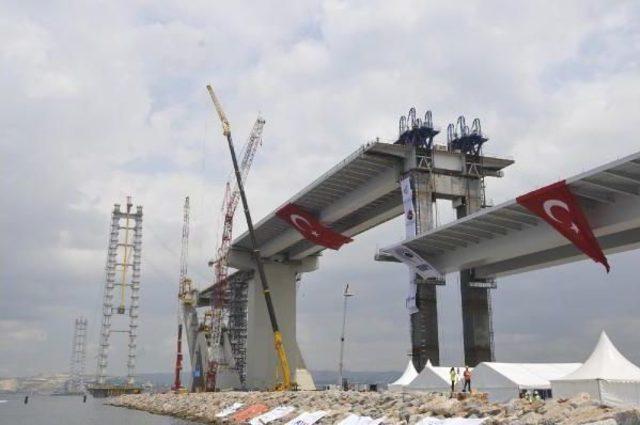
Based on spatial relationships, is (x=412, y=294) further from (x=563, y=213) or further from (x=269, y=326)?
(x=269, y=326)

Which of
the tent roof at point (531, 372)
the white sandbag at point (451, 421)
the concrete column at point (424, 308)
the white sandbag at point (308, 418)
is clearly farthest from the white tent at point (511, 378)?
the concrete column at point (424, 308)

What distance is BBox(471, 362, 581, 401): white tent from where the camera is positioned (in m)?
40.2

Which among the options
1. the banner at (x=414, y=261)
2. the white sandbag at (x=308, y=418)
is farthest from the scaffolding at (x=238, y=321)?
the white sandbag at (x=308, y=418)

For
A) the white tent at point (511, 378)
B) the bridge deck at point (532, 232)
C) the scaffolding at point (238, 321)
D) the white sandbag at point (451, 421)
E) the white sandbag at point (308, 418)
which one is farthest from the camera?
the scaffolding at point (238, 321)

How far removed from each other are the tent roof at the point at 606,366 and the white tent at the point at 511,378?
6347 millimetres

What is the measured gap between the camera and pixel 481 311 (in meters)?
59.0

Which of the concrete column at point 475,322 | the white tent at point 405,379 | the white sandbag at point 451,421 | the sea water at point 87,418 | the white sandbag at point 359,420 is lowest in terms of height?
the sea water at point 87,418

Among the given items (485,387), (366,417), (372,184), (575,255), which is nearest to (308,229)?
(372,184)

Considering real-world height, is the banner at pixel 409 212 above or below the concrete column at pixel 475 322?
above

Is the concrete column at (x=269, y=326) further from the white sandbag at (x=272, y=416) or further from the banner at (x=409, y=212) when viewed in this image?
the white sandbag at (x=272, y=416)

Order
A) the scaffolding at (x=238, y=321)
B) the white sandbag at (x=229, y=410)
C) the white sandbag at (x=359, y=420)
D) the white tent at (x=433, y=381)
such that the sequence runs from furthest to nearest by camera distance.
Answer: the scaffolding at (x=238, y=321) → the white sandbag at (x=229, y=410) → the white tent at (x=433, y=381) → the white sandbag at (x=359, y=420)

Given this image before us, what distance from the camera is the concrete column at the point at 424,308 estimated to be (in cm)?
5828

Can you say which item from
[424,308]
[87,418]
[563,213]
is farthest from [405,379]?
[87,418]

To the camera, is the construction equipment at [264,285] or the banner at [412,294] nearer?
the banner at [412,294]
